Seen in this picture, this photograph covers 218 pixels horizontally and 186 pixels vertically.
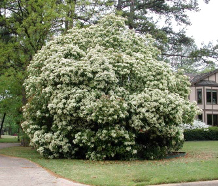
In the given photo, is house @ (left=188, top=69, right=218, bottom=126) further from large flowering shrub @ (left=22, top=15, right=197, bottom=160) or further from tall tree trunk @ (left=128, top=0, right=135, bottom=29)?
large flowering shrub @ (left=22, top=15, right=197, bottom=160)

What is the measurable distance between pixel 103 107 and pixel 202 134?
57.6 feet

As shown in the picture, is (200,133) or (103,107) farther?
(200,133)

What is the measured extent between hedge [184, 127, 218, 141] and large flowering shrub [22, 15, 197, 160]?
1238cm

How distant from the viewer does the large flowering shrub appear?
479 inches

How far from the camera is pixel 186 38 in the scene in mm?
28172

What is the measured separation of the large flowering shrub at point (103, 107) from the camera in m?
12.2

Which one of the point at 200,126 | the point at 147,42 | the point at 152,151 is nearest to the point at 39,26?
the point at 147,42

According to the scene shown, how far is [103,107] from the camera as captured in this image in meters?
11.8

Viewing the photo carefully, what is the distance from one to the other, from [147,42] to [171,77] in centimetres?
356

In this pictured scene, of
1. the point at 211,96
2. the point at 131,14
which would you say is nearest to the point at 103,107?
the point at 131,14

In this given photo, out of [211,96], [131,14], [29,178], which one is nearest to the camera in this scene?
[29,178]

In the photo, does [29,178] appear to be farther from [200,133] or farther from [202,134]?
Result: [202,134]

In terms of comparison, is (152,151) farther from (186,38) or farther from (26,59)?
(186,38)

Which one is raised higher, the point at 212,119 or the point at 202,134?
the point at 212,119
